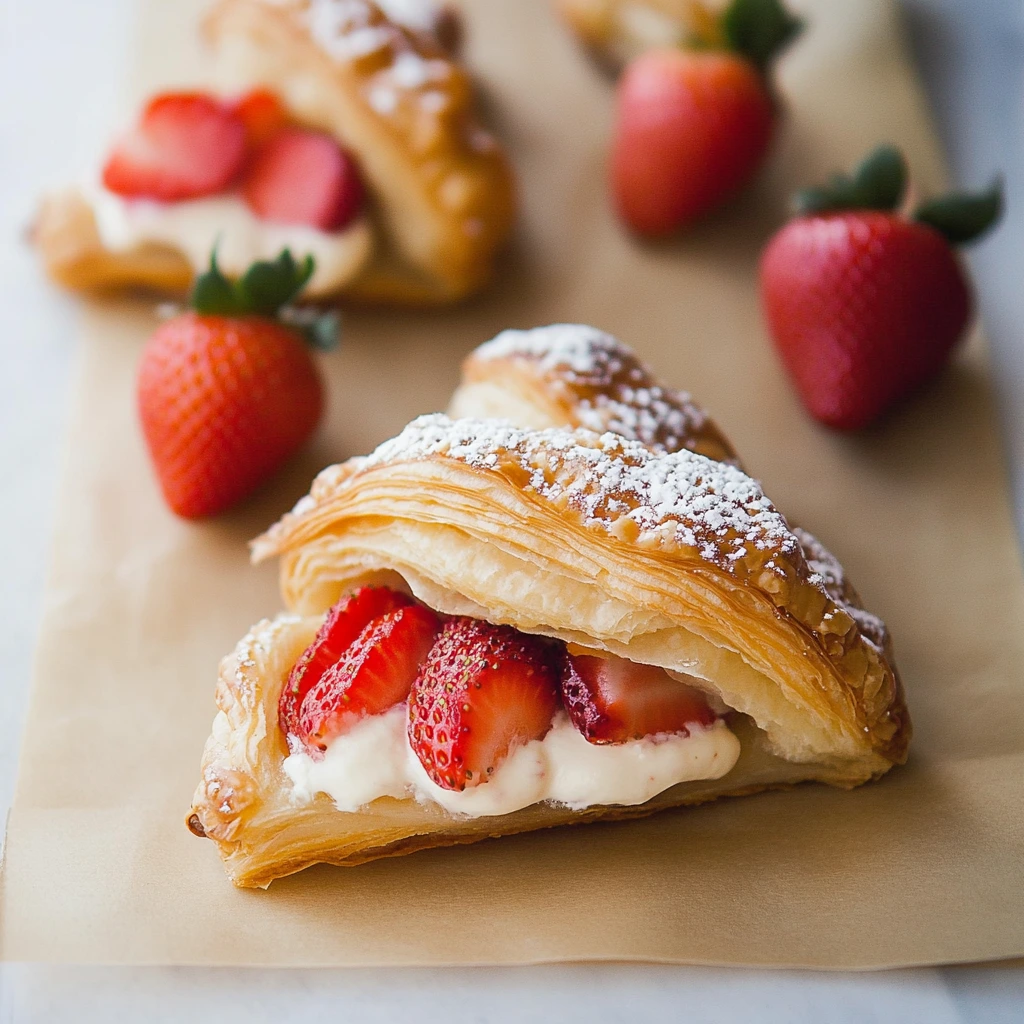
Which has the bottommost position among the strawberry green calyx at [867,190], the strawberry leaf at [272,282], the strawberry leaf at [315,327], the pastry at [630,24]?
the strawberry leaf at [315,327]

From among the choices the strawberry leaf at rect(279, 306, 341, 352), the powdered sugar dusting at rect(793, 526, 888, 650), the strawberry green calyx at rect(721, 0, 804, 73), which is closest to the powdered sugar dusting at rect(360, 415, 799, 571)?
the powdered sugar dusting at rect(793, 526, 888, 650)

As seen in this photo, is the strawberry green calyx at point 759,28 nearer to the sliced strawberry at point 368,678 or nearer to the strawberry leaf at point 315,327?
the strawberry leaf at point 315,327

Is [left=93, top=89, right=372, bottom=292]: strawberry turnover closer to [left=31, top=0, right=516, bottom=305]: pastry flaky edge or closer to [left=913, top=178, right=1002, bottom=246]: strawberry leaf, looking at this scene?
[left=31, top=0, right=516, bottom=305]: pastry flaky edge

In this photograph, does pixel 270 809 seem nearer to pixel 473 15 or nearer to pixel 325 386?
pixel 325 386

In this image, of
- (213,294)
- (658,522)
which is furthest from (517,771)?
(213,294)

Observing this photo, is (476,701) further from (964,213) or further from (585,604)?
(964,213)

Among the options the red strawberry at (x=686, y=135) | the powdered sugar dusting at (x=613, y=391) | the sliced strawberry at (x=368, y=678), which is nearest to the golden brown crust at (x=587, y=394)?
the powdered sugar dusting at (x=613, y=391)
